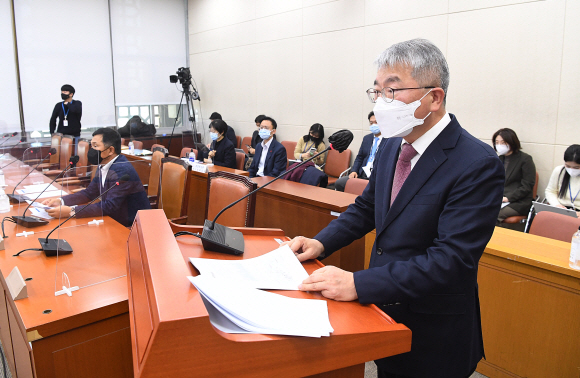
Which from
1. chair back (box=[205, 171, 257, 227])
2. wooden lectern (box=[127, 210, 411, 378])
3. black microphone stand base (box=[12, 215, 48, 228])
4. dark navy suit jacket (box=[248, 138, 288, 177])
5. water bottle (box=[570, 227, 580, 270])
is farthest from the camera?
dark navy suit jacket (box=[248, 138, 288, 177])

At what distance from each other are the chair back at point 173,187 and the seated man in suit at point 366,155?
230cm

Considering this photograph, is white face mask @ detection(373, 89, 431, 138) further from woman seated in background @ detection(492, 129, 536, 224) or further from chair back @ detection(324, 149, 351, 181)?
chair back @ detection(324, 149, 351, 181)

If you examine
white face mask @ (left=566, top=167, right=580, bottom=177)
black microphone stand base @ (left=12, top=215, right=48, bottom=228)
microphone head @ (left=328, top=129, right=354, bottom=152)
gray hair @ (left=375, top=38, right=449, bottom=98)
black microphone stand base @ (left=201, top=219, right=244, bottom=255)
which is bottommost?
black microphone stand base @ (left=12, top=215, right=48, bottom=228)

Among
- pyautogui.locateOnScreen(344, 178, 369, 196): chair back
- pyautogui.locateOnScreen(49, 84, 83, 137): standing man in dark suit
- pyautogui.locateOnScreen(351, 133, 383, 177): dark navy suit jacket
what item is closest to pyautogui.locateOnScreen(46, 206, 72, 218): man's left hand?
pyautogui.locateOnScreen(344, 178, 369, 196): chair back

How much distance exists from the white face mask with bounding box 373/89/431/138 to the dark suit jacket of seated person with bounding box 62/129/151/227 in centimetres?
135

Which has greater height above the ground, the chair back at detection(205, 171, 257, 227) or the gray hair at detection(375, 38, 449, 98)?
the gray hair at detection(375, 38, 449, 98)

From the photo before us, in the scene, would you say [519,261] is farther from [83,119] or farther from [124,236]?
[83,119]

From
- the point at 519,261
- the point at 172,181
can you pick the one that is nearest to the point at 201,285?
the point at 519,261

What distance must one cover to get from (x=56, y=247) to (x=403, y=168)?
5.50ft

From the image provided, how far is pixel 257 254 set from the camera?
1.18 m

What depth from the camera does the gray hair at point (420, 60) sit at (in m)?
1.03

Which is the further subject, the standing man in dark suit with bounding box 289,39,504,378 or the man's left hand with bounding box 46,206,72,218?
the man's left hand with bounding box 46,206,72,218

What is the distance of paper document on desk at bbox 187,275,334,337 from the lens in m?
0.75

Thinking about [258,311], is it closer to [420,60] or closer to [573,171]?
[420,60]
